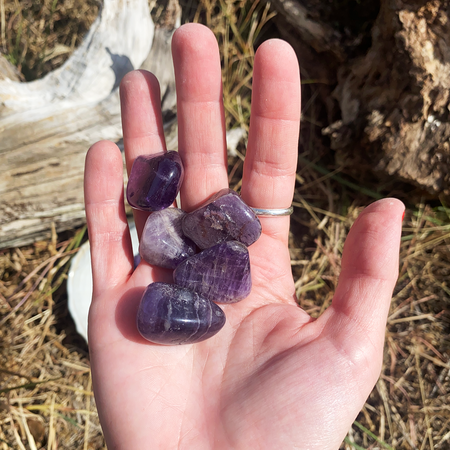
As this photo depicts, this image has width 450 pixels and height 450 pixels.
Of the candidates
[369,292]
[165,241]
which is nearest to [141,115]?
[165,241]

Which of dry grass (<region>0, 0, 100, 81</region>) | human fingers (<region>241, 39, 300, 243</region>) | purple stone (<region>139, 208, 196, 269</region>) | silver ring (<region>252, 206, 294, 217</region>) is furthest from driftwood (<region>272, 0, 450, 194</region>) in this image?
dry grass (<region>0, 0, 100, 81</region>)

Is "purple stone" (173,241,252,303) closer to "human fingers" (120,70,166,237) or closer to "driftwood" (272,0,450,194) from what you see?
"human fingers" (120,70,166,237)

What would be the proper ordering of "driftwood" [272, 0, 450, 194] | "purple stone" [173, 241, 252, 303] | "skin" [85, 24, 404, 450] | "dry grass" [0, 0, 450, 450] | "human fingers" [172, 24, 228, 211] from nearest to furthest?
"skin" [85, 24, 404, 450]
"purple stone" [173, 241, 252, 303]
"human fingers" [172, 24, 228, 211]
"driftwood" [272, 0, 450, 194]
"dry grass" [0, 0, 450, 450]

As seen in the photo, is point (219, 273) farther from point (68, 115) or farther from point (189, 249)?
point (68, 115)

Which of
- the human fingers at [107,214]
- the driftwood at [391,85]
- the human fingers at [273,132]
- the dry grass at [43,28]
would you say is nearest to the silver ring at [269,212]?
the human fingers at [273,132]

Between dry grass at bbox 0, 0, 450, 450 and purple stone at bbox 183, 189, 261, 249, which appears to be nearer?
purple stone at bbox 183, 189, 261, 249

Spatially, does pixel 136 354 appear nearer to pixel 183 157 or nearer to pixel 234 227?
pixel 234 227
